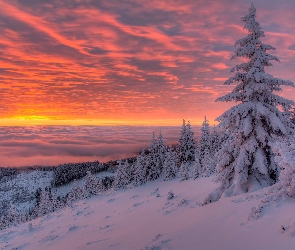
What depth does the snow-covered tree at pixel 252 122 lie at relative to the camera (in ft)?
46.5

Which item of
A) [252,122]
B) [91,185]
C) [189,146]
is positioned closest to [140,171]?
[189,146]

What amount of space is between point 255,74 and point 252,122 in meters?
2.84

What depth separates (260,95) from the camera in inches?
588

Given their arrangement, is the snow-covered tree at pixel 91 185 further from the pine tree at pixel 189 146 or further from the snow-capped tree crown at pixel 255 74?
the snow-capped tree crown at pixel 255 74

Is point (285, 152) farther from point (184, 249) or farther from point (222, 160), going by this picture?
point (222, 160)

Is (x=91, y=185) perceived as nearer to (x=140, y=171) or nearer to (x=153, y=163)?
(x=140, y=171)

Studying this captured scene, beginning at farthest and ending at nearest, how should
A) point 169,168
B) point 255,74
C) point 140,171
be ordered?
point 140,171 → point 169,168 → point 255,74

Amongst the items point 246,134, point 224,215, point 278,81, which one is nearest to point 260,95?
point 278,81

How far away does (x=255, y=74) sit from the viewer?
14.3m

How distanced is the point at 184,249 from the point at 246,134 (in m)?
8.04

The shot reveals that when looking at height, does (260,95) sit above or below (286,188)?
above

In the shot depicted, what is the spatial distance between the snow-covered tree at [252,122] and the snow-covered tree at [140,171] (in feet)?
135

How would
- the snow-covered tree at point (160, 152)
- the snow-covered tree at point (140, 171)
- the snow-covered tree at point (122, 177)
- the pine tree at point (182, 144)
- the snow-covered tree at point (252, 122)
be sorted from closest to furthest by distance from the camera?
the snow-covered tree at point (252, 122)
the snow-covered tree at point (140, 171)
the snow-covered tree at point (122, 177)
the snow-covered tree at point (160, 152)
the pine tree at point (182, 144)

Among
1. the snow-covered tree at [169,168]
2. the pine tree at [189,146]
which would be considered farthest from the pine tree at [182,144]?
the snow-covered tree at [169,168]
